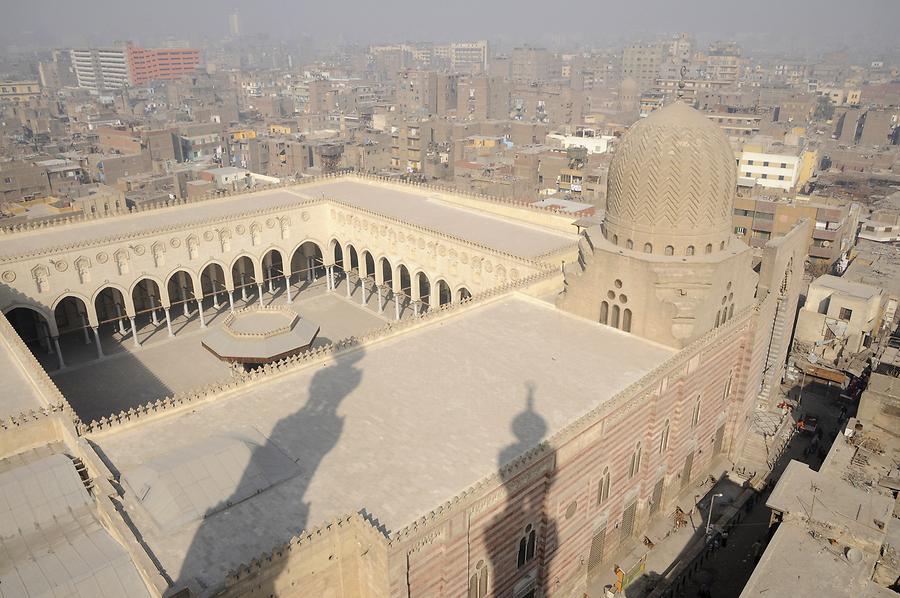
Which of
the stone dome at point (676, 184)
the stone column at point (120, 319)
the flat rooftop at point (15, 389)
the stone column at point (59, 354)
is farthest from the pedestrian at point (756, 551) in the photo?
the stone column at point (59, 354)

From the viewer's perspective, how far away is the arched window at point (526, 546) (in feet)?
66.7

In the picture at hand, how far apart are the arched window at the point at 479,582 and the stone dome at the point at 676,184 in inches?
572

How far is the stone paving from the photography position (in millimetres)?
36781

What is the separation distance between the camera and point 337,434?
66.7ft

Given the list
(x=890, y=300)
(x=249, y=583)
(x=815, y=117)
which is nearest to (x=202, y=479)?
(x=249, y=583)

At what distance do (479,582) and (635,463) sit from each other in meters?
8.66

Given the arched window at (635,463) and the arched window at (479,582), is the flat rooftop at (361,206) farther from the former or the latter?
the arched window at (479,582)

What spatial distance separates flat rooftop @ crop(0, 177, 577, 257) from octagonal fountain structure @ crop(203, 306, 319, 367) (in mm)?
11851

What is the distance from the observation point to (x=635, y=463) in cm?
2472

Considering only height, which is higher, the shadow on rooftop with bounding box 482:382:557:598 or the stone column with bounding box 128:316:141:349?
the shadow on rooftop with bounding box 482:382:557:598

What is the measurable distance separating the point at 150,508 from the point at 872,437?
103 ft

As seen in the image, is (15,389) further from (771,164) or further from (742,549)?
(771,164)

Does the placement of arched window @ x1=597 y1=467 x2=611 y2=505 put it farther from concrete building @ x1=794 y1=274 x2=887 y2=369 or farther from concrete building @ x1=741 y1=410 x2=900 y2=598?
concrete building @ x1=794 y1=274 x2=887 y2=369

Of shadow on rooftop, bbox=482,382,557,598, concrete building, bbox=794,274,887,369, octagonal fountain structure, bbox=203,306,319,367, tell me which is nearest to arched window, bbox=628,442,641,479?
shadow on rooftop, bbox=482,382,557,598
